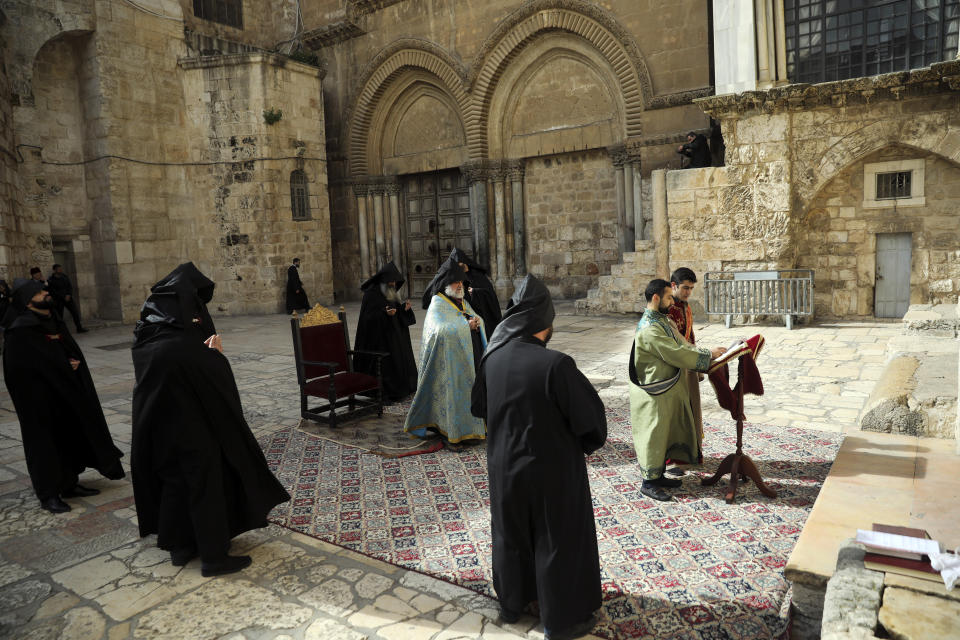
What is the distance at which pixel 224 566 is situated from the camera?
347 cm

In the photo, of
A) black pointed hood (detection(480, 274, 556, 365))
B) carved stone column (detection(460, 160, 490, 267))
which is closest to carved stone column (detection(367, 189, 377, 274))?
carved stone column (detection(460, 160, 490, 267))

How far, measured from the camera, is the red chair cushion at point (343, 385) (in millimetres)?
6059

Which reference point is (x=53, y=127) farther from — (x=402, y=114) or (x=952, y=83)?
(x=952, y=83)

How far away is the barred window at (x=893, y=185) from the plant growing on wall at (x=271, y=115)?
40.4 ft

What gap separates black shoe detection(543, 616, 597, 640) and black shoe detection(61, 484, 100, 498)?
11.7ft

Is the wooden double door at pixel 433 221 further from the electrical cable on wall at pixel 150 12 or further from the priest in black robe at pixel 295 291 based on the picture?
the electrical cable on wall at pixel 150 12

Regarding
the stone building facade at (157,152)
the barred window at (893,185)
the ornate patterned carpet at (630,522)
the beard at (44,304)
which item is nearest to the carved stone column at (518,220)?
the stone building facade at (157,152)

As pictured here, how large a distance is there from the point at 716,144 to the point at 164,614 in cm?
1187

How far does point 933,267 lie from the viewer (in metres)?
10.0

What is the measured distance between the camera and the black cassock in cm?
1537

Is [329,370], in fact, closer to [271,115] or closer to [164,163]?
[271,115]

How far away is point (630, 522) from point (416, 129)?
14463 mm

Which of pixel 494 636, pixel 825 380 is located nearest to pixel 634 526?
pixel 494 636

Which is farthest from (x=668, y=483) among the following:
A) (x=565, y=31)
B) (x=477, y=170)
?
(x=477, y=170)
